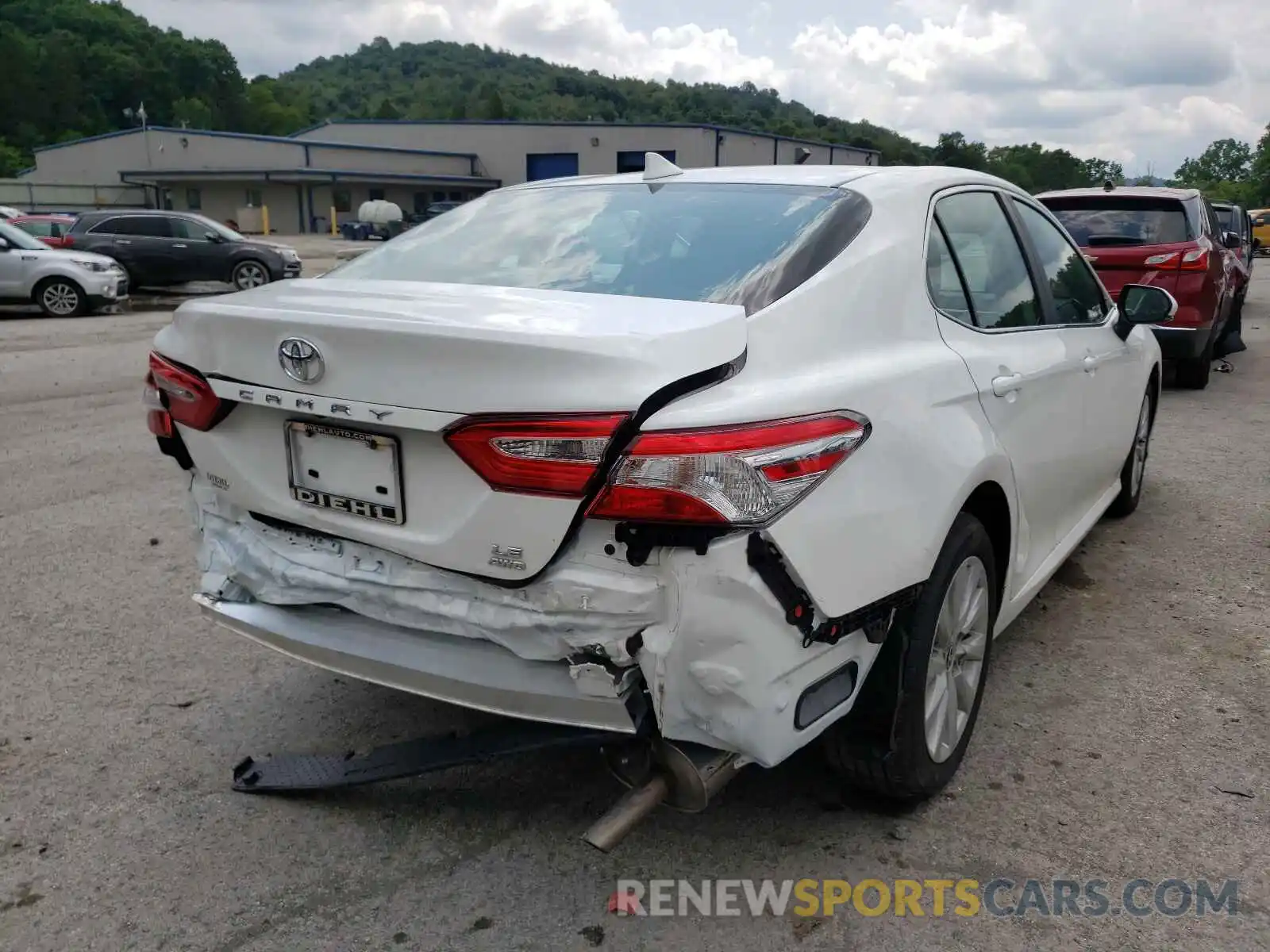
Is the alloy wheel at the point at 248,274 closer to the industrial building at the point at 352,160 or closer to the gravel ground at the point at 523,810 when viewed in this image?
the gravel ground at the point at 523,810

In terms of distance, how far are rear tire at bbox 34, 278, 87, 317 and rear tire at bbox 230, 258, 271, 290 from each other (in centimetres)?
385

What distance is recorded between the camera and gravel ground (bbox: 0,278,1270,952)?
2383 mm

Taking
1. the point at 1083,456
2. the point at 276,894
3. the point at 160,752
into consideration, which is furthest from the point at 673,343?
the point at 1083,456

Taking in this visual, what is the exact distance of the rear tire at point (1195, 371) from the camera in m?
9.55

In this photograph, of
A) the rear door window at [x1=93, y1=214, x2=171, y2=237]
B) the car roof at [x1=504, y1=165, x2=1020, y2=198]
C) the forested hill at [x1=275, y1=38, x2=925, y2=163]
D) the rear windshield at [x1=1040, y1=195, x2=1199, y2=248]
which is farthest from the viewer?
the forested hill at [x1=275, y1=38, x2=925, y2=163]

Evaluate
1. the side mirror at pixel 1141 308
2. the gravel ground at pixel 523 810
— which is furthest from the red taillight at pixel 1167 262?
the gravel ground at pixel 523 810

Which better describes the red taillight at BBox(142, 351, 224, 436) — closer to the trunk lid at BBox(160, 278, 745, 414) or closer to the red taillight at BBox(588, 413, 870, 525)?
the trunk lid at BBox(160, 278, 745, 414)

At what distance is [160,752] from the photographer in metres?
3.13

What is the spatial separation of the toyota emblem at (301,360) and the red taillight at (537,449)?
0.41 m

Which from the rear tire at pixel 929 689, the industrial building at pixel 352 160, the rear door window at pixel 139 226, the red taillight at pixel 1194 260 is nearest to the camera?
the rear tire at pixel 929 689

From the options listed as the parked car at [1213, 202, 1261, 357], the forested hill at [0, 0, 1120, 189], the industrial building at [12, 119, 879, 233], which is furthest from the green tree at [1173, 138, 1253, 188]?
the parked car at [1213, 202, 1261, 357]

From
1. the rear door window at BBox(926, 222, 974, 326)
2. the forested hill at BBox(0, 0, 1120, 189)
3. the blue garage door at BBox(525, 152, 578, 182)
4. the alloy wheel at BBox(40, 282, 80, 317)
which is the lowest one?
the alloy wheel at BBox(40, 282, 80, 317)

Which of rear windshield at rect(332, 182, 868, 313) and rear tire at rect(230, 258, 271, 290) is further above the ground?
rear windshield at rect(332, 182, 868, 313)

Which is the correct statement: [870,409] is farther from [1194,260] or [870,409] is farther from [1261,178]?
[1261,178]
